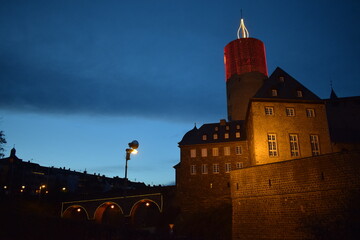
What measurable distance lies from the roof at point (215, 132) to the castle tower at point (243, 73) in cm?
559

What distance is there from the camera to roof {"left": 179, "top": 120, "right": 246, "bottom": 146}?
153 ft

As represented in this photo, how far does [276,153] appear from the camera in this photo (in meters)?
29.5

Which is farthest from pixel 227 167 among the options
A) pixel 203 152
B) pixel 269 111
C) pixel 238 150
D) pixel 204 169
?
pixel 269 111

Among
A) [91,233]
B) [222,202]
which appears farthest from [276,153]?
[91,233]

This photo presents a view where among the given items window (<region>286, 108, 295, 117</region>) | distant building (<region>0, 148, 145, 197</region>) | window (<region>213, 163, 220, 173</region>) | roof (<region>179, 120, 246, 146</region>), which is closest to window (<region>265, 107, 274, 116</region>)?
window (<region>286, 108, 295, 117</region>)

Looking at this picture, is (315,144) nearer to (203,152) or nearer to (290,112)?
(290,112)

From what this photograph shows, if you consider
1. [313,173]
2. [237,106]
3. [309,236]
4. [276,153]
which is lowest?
[309,236]

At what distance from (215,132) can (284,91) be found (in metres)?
17.7

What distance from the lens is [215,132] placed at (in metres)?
48.2

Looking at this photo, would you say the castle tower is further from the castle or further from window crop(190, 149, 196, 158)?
window crop(190, 149, 196, 158)

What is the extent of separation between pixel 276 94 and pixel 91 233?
22.2 metres

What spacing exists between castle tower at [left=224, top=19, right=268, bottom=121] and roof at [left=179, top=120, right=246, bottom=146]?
18.3ft

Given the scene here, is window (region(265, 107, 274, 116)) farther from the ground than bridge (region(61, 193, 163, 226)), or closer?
farther from the ground

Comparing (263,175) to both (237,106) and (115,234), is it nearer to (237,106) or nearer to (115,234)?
(115,234)
